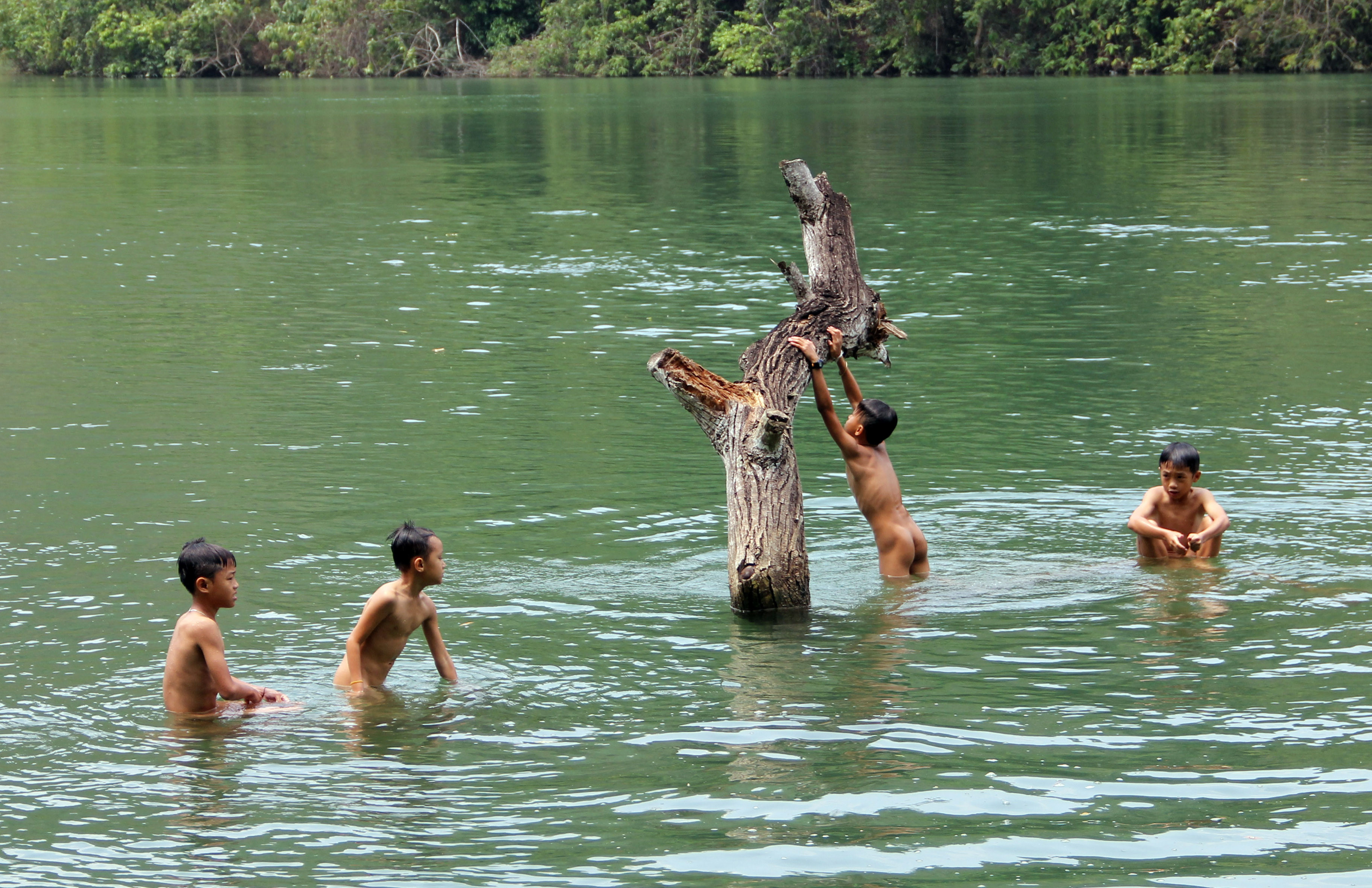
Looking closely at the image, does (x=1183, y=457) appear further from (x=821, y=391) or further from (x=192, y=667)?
(x=192, y=667)

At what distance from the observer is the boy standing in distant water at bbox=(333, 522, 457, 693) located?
7.77 meters

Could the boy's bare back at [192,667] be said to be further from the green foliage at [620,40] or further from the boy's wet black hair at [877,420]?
the green foliage at [620,40]

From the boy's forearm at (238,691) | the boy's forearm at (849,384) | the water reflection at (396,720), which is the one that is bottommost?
the water reflection at (396,720)

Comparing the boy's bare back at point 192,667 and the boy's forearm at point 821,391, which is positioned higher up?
the boy's forearm at point 821,391

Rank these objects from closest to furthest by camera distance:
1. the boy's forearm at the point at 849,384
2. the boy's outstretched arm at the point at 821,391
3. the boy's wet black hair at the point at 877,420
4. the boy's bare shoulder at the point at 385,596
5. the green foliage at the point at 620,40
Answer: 1. the boy's bare shoulder at the point at 385,596
2. the boy's outstretched arm at the point at 821,391
3. the boy's wet black hair at the point at 877,420
4. the boy's forearm at the point at 849,384
5. the green foliage at the point at 620,40

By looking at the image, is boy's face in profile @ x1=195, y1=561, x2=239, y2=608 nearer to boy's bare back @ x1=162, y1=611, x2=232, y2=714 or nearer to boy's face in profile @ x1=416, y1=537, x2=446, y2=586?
boy's bare back @ x1=162, y1=611, x2=232, y2=714

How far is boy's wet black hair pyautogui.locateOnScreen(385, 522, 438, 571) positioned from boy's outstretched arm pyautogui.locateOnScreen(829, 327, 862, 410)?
2994 mm

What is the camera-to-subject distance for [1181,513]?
33.4 ft

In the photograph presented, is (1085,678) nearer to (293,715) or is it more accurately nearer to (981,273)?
(293,715)

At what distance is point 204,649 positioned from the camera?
7.64 meters

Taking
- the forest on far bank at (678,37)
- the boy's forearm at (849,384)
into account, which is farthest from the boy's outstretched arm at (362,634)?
the forest on far bank at (678,37)

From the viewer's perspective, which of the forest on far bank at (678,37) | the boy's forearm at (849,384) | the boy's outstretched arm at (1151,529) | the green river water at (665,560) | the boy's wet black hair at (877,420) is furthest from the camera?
the forest on far bank at (678,37)

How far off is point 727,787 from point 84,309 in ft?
47.7

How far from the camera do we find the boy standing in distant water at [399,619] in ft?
25.5
